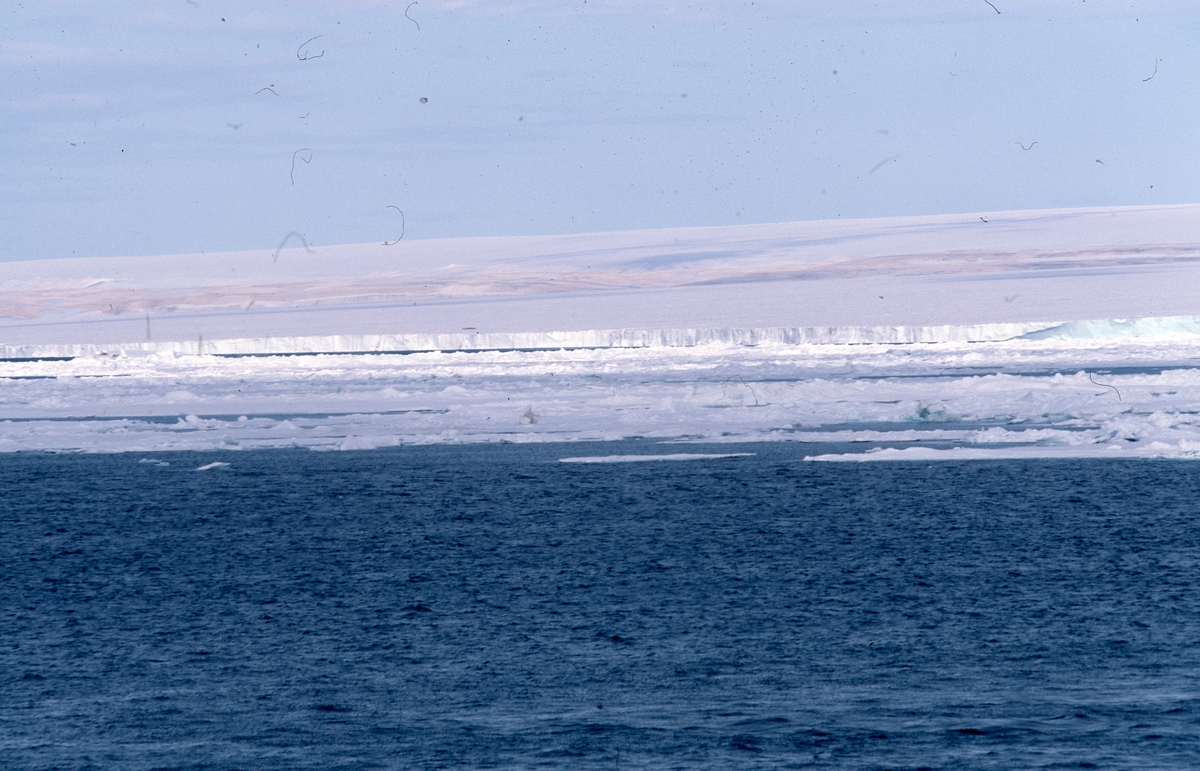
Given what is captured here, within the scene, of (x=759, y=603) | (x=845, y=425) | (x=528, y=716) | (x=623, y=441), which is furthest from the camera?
(x=845, y=425)

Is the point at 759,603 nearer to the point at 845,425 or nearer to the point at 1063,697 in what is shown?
the point at 1063,697

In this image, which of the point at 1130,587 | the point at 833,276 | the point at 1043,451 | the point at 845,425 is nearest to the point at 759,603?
the point at 1130,587

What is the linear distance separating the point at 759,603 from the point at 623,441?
6537mm

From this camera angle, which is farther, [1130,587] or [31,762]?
[1130,587]

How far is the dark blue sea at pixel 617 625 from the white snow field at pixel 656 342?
9.83ft

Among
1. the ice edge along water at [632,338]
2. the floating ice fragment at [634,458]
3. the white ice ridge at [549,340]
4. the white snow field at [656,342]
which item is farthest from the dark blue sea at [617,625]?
the white ice ridge at [549,340]

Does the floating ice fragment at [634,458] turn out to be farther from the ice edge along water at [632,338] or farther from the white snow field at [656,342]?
the ice edge along water at [632,338]

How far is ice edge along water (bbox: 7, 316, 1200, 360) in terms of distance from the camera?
86.3 feet

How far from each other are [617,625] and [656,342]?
2432 cm

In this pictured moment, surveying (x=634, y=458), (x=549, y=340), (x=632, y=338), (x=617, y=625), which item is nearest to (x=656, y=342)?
(x=632, y=338)

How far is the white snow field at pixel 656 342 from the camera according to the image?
43.3 feet

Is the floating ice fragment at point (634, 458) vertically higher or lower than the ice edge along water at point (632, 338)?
lower

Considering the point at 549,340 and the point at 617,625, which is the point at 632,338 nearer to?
the point at 549,340

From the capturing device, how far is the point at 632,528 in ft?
25.1
